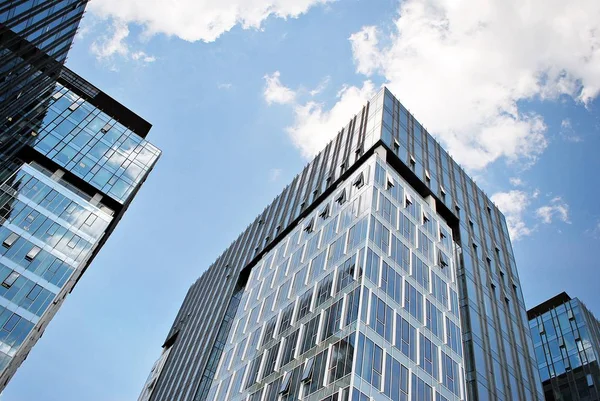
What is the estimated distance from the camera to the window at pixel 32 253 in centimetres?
6103

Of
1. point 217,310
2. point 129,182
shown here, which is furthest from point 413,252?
point 129,182

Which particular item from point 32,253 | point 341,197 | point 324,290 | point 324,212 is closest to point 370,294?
point 324,290

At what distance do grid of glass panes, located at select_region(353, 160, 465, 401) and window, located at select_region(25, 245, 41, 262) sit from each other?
132 feet

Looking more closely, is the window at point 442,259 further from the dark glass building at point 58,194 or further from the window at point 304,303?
the dark glass building at point 58,194

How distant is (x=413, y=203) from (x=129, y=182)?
43.1m

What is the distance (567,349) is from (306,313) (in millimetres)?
50925

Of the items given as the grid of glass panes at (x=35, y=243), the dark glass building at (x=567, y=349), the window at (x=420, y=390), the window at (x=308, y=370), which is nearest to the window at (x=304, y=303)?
the window at (x=308, y=370)

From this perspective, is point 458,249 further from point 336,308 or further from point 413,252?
point 336,308

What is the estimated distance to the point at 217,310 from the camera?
248ft

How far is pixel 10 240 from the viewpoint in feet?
199

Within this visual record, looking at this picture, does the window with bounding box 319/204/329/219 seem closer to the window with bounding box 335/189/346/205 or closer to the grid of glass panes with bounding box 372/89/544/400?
the window with bounding box 335/189/346/205

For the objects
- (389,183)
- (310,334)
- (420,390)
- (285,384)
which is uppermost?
(389,183)

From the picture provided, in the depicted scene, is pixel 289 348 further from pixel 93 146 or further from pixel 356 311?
pixel 93 146

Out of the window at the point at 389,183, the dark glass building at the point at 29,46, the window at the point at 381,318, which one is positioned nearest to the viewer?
the dark glass building at the point at 29,46
